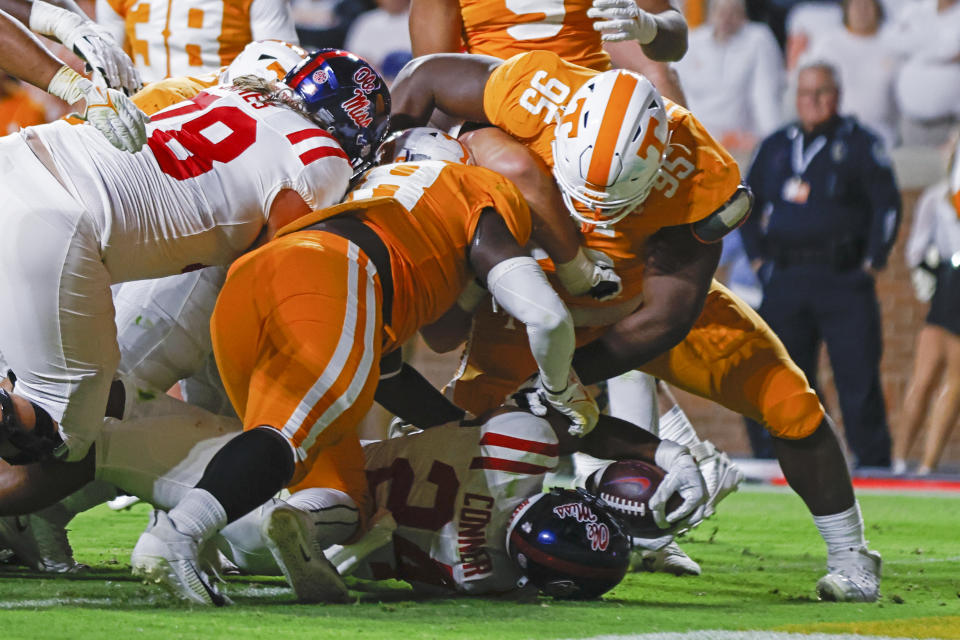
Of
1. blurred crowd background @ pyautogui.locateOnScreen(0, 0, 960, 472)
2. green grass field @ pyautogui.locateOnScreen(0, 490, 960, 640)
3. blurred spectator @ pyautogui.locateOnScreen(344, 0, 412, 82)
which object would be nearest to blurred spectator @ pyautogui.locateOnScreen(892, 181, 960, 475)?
blurred crowd background @ pyautogui.locateOnScreen(0, 0, 960, 472)

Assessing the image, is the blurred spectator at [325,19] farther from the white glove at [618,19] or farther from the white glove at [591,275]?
the white glove at [591,275]

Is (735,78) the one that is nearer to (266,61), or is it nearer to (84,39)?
(266,61)

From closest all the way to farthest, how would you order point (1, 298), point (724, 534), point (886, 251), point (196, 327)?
1. point (1, 298)
2. point (196, 327)
3. point (724, 534)
4. point (886, 251)

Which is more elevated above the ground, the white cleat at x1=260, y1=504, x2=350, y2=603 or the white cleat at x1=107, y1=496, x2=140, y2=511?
the white cleat at x1=260, y1=504, x2=350, y2=603

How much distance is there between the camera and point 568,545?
9.88 ft

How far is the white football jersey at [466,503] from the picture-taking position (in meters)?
3.12

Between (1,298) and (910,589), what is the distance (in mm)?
2280

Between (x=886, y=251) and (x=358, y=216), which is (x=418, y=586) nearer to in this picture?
(x=358, y=216)

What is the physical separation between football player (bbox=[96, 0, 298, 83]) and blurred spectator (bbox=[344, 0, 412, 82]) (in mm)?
4556

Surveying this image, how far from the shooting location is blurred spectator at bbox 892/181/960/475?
712 centimetres

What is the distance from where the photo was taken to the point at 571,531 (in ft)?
9.94

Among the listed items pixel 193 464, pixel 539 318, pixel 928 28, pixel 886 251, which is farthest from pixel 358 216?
pixel 928 28

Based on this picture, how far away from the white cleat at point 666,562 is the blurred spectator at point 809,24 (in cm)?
577

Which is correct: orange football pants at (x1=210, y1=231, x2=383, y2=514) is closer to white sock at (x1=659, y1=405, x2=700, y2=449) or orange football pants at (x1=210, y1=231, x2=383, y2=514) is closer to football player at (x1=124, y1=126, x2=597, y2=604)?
football player at (x1=124, y1=126, x2=597, y2=604)
